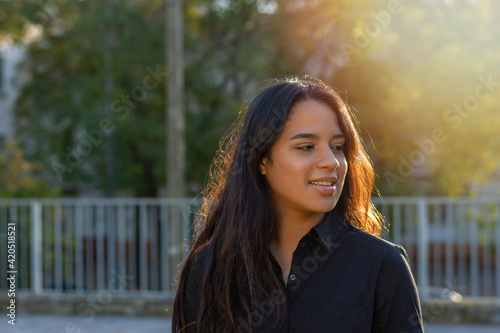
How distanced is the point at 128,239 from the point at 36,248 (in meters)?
1.04

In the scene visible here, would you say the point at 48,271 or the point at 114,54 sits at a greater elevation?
the point at 114,54

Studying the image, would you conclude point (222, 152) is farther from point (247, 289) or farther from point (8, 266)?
point (8, 266)

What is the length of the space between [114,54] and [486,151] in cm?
752

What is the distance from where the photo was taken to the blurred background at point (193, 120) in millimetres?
7898

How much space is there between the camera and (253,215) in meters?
2.03

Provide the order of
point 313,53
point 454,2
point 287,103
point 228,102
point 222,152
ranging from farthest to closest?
1. point 228,102
2. point 313,53
3. point 454,2
4. point 222,152
5. point 287,103

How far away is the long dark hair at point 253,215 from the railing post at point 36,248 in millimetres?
6297

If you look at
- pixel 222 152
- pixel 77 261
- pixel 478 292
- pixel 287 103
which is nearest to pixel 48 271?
pixel 77 261

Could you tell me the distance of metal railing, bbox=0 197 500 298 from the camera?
7637 mm

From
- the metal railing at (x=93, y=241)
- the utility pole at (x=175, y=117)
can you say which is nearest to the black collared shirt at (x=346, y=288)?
the metal railing at (x=93, y=241)

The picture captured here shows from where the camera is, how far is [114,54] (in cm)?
1428

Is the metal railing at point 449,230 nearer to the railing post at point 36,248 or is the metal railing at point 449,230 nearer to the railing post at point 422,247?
the railing post at point 422,247

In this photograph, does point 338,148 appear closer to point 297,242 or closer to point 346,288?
point 297,242

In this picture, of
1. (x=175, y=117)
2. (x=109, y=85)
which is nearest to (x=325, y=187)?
(x=175, y=117)
